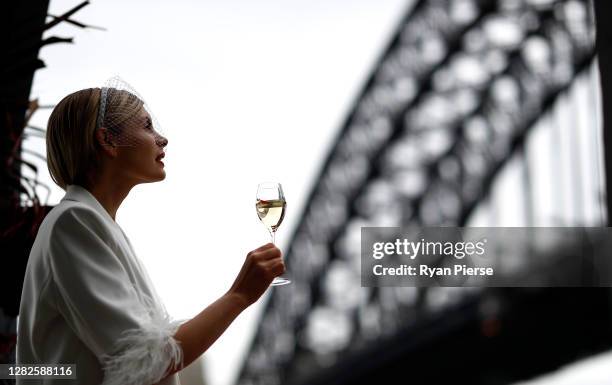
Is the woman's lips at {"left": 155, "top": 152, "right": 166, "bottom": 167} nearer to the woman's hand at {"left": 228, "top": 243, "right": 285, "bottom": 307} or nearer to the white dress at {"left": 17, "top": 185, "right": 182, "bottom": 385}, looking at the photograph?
the white dress at {"left": 17, "top": 185, "right": 182, "bottom": 385}

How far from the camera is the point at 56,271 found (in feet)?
5.27

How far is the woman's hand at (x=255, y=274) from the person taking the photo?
65.6 inches

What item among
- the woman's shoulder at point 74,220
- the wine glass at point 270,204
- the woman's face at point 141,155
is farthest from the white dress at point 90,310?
the wine glass at point 270,204

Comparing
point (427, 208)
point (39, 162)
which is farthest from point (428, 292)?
point (39, 162)

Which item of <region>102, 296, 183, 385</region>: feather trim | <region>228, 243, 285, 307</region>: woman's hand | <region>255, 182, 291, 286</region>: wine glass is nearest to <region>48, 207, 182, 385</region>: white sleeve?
<region>102, 296, 183, 385</region>: feather trim

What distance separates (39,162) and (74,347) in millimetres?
1093

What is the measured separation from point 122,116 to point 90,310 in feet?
1.29

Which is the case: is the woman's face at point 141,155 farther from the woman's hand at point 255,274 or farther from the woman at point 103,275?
the woman's hand at point 255,274

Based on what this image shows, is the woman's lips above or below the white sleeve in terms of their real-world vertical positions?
above

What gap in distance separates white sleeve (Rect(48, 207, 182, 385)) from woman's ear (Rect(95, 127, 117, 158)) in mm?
165

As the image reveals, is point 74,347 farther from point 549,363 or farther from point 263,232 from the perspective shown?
point 549,363

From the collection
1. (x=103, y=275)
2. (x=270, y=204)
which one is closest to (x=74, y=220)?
(x=103, y=275)

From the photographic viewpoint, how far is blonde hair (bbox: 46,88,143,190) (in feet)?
5.76

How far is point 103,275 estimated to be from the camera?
1.59 meters
